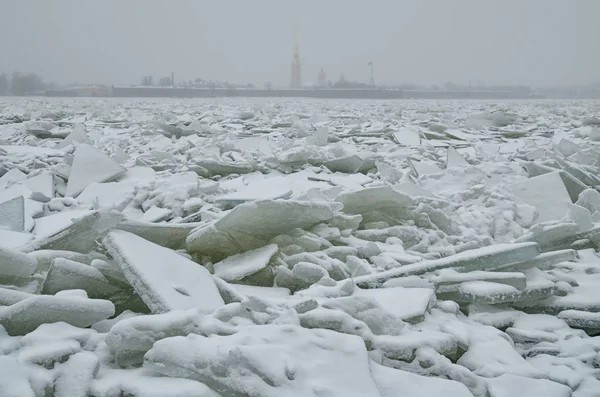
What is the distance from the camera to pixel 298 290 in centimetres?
218

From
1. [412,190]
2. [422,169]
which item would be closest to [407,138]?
[422,169]

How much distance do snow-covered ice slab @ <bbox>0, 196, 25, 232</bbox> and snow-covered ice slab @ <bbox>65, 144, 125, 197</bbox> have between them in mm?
969

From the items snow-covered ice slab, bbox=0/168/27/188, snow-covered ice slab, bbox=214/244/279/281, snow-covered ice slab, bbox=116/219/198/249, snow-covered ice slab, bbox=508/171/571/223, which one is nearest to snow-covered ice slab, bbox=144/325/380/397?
snow-covered ice slab, bbox=214/244/279/281

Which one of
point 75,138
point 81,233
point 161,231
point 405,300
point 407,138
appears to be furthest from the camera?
point 407,138

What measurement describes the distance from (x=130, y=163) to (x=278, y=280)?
11.3 ft

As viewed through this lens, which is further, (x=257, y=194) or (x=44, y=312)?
(x=257, y=194)

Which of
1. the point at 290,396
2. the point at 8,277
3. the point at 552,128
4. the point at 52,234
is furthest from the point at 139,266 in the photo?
the point at 552,128

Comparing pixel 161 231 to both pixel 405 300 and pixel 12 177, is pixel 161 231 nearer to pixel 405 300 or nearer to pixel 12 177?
pixel 405 300

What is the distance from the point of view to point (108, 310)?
160cm

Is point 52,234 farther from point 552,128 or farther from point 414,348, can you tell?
point 552,128

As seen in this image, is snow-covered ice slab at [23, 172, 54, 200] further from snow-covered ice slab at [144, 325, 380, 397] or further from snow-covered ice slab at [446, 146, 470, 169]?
snow-covered ice slab at [446, 146, 470, 169]

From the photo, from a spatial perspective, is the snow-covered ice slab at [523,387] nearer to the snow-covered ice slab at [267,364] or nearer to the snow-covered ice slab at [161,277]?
the snow-covered ice slab at [267,364]

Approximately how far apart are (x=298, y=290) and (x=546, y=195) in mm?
2397

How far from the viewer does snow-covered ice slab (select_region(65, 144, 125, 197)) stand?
4078 mm
